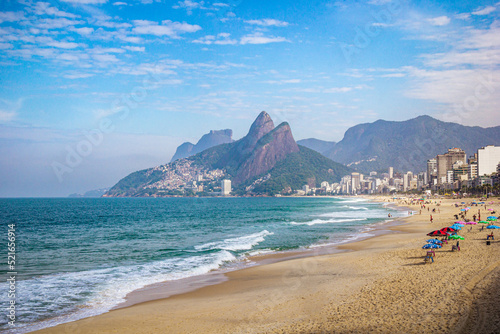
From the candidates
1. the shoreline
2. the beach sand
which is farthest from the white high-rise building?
the beach sand

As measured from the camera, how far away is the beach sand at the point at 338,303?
938cm

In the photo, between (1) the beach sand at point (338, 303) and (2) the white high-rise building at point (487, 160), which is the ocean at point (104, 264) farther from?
(2) the white high-rise building at point (487, 160)

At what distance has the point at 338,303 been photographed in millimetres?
11523

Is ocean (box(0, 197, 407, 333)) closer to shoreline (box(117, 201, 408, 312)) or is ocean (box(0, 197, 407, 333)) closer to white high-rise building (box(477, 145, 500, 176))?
Result: shoreline (box(117, 201, 408, 312))

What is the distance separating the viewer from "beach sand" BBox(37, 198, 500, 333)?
369 inches

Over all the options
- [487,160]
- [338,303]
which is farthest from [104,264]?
[487,160]

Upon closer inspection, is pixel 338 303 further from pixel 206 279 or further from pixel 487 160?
pixel 487 160

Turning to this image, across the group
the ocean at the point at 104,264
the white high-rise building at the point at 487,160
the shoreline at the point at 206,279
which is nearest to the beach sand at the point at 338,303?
the shoreline at the point at 206,279

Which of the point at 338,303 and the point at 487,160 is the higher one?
the point at 487,160

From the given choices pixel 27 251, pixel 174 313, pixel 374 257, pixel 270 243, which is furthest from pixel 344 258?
pixel 27 251

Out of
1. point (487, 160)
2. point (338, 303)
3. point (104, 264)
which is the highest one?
point (487, 160)

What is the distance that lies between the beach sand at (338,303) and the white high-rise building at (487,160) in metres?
184

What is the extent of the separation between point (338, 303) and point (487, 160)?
198 metres

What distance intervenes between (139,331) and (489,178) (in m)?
155
